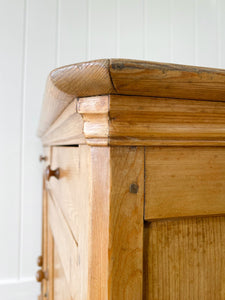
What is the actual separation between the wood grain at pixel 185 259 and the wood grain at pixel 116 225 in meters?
0.02

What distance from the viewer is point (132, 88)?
214 mm

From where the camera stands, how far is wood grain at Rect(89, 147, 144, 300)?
0.24 meters

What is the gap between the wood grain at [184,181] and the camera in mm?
249

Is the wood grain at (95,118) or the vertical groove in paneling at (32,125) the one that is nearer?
the wood grain at (95,118)

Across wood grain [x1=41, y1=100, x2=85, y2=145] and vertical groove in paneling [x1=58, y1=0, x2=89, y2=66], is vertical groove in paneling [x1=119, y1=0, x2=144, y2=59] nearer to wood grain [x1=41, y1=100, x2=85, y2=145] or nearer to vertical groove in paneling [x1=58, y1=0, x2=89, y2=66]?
vertical groove in paneling [x1=58, y1=0, x2=89, y2=66]

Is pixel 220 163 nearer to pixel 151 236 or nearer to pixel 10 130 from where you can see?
pixel 151 236

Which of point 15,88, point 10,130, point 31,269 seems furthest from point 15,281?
point 15,88

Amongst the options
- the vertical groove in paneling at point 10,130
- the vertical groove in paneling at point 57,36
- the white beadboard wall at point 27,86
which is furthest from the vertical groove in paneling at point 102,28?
the vertical groove in paneling at point 10,130

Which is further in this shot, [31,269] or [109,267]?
[31,269]

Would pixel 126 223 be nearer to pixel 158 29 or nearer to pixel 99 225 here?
pixel 99 225

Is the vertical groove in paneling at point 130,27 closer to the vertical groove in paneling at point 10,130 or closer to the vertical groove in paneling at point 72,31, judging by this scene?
the vertical groove in paneling at point 72,31

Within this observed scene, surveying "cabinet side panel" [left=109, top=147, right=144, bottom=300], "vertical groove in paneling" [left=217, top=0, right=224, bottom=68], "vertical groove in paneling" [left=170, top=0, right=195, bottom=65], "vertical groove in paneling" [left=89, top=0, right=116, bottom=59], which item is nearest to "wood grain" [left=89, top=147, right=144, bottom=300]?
"cabinet side panel" [left=109, top=147, right=144, bottom=300]

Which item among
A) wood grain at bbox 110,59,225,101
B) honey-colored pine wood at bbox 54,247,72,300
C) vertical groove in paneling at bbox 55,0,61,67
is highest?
vertical groove in paneling at bbox 55,0,61,67

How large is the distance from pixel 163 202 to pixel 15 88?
3.25 feet
